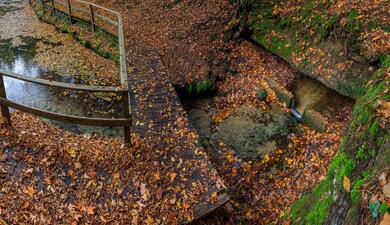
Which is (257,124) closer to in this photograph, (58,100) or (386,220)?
(58,100)

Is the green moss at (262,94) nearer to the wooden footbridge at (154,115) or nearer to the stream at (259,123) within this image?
the stream at (259,123)

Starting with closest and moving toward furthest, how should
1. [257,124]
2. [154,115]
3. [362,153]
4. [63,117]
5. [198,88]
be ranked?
[362,153] < [63,117] < [154,115] < [257,124] < [198,88]

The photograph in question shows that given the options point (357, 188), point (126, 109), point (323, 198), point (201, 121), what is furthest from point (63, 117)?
point (357, 188)

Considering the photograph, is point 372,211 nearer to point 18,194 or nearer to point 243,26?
point 18,194

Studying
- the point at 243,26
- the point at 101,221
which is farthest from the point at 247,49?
the point at 101,221

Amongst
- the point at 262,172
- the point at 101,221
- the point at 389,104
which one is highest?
the point at 389,104

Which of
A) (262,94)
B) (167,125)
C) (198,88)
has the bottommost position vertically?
(198,88)
